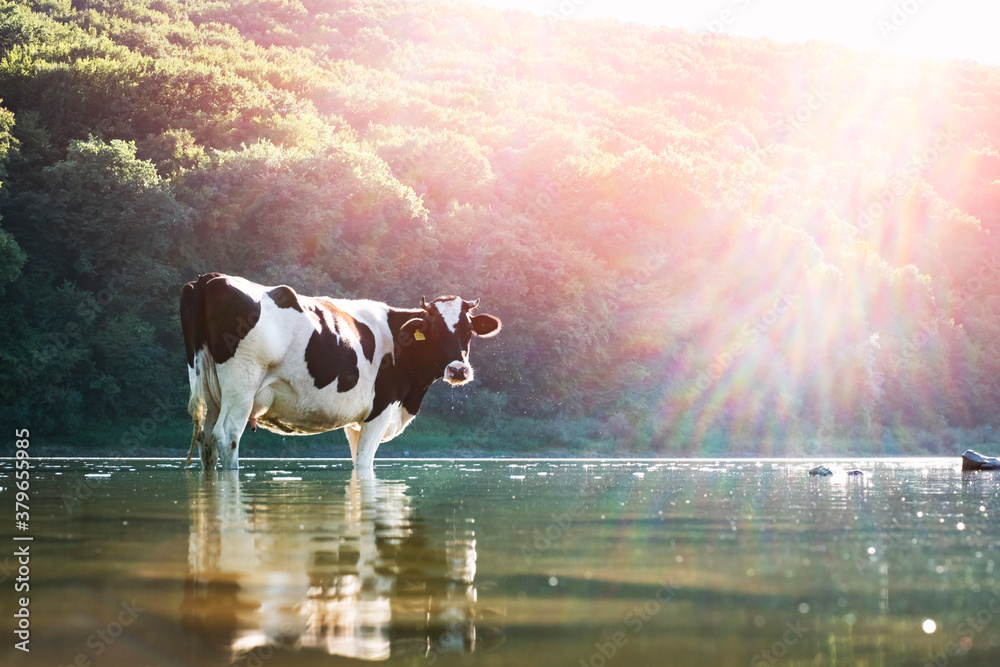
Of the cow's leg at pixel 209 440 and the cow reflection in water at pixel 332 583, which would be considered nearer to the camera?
the cow reflection in water at pixel 332 583

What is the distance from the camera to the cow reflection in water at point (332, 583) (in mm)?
3259

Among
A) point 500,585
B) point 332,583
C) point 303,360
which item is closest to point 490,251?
point 303,360

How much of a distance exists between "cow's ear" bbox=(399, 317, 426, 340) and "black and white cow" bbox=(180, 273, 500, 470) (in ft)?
0.07

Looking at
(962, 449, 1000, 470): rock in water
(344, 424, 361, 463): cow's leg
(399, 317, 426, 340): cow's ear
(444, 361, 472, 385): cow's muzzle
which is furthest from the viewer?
(962, 449, 1000, 470): rock in water

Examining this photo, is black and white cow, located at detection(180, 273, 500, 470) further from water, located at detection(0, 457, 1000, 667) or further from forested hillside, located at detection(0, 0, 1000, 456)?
forested hillside, located at detection(0, 0, 1000, 456)

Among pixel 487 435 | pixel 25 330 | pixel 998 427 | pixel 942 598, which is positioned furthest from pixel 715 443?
pixel 942 598

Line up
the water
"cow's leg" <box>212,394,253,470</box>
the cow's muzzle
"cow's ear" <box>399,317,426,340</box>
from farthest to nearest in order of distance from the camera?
"cow's ear" <box>399,317,426,340</box>, the cow's muzzle, "cow's leg" <box>212,394,253,470</box>, the water

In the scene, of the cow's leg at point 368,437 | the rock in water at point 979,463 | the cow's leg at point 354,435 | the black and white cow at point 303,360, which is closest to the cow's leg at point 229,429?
the black and white cow at point 303,360

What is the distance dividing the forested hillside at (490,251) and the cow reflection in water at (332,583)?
28296mm

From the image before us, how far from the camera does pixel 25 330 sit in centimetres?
3375

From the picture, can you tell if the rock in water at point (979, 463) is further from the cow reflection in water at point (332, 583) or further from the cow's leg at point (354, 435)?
the cow reflection in water at point (332, 583)

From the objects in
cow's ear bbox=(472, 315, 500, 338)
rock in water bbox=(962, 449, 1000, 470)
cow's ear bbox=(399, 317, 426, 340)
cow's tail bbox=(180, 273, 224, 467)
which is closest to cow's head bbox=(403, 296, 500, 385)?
cow's ear bbox=(399, 317, 426, 340)

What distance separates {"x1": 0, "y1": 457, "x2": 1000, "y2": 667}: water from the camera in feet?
10.5

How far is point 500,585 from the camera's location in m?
4.34
